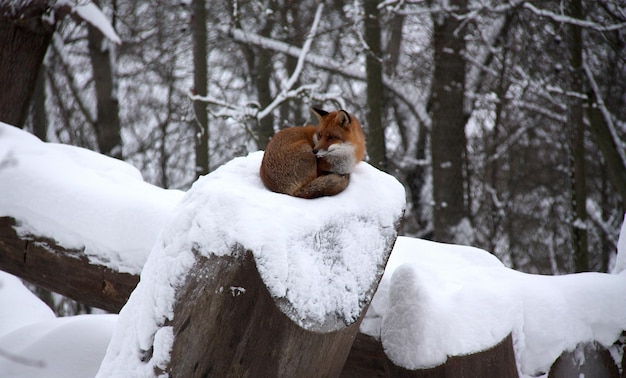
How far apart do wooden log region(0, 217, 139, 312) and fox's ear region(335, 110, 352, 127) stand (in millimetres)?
1472

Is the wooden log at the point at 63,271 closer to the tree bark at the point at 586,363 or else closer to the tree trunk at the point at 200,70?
the tree bark at the point at 586,363

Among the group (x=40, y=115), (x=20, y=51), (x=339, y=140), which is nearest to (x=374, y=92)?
(x=20, y=51)

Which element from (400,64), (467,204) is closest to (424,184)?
(467,204)

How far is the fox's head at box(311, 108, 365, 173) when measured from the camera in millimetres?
2910

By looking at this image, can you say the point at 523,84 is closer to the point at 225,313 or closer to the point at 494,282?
the point at 494,282

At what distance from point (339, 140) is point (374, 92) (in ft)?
16.6

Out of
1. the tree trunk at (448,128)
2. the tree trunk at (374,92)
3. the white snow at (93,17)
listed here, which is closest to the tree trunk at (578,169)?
the tree trunk at (448,128)

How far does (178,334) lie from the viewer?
2223 mm

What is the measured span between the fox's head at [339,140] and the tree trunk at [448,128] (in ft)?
16.0

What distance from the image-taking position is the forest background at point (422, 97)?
293 inches

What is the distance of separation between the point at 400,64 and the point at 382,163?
2251 millimetres

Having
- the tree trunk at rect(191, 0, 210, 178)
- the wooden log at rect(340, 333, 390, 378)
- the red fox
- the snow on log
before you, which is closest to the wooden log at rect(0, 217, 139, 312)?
the snow on log

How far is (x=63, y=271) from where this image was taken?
3473 mm

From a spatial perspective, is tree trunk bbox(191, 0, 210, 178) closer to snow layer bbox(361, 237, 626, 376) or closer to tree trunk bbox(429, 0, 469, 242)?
tree trunk bbox(429, 0, 469, 242)
